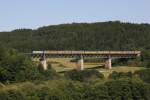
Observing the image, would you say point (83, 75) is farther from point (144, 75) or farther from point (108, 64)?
point (108, 64)

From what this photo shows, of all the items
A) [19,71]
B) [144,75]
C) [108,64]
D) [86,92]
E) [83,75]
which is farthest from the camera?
[108,64]

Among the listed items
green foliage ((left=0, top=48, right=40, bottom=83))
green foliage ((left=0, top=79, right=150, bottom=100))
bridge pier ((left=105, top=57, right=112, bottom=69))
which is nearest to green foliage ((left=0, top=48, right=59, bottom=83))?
green foliage ((left=0, top=48, right=40, bottom=83))

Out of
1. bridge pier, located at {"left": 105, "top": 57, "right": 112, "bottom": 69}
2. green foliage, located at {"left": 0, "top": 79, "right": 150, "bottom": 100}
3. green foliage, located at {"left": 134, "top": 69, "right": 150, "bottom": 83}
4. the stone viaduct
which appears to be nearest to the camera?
green foliage, located at {"left": 0, "top": 79, "right": 150, "bottom": 100}

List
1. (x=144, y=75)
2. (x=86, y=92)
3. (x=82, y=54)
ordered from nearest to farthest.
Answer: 1. (x=86, y=92)
2. (x=144, y=75)
3. (x=82, y=54)

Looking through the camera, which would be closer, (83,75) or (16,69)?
(16,69)

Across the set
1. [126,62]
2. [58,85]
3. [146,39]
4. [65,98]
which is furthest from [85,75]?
[146,39]

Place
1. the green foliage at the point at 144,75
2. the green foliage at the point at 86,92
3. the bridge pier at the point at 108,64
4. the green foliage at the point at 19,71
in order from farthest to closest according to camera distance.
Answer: the bridge pier at the point at 108,64 → the green foliage at the point at 19,71 → the green foliage at the point at 144,75 → the green foliage at the point at 86,92

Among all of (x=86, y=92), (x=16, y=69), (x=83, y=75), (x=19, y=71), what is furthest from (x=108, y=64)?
(x=86, y=92)

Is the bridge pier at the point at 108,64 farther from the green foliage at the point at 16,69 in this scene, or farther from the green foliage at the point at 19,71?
the green foliage at the point at 16,69

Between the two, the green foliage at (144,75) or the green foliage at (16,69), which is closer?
the green foliage at (144,75)

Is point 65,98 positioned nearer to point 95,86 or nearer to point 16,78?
point 95,86

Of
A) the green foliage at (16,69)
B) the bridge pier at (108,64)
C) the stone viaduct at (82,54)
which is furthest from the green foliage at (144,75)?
the stone viaduct at (82,54)

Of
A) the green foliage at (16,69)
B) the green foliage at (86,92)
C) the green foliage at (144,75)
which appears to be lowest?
the green foliage at (86,92)

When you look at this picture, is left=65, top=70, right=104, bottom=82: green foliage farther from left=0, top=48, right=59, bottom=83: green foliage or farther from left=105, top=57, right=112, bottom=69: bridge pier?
left=105, top=57, right=112, bottom=69: bridge pier
